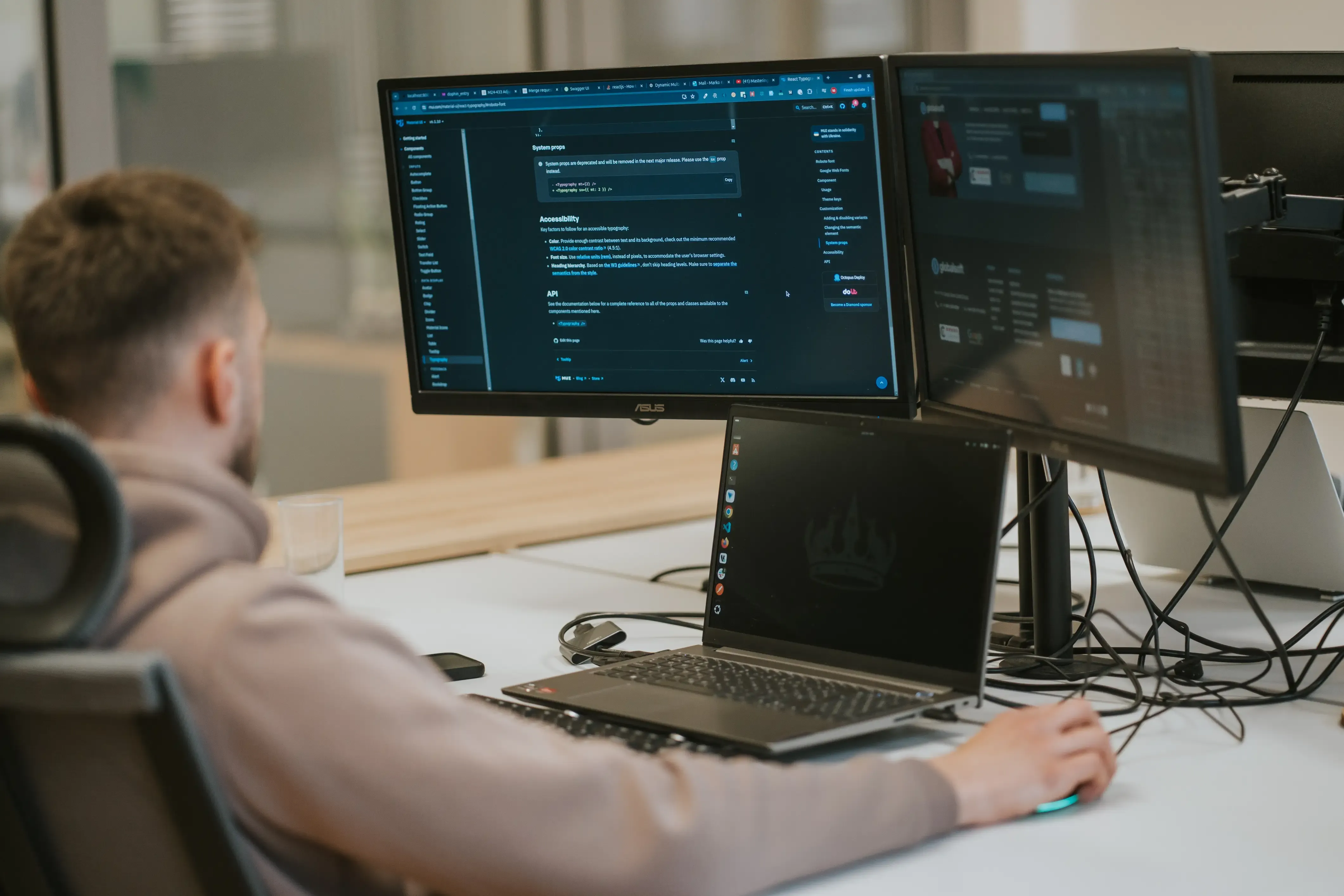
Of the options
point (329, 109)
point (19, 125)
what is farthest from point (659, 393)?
point (329, 109)

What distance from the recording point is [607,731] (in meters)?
1.18

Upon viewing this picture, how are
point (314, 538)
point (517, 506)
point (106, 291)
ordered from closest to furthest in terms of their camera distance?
point (106, 291)
point (314, 538)
point (517, 506)

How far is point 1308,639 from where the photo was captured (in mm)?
1492

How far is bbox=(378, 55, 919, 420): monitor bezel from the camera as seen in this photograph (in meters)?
1.47

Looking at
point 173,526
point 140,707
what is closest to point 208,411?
point 173,526

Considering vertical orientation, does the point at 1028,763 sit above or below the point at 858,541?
below

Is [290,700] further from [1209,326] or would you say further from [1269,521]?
[1269,521]

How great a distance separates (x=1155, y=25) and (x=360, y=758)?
10.9 feet

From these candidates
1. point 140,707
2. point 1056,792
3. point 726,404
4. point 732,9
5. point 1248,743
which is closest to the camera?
point 140,707

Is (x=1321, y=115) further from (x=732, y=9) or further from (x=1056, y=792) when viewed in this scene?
(x=732, y=9)

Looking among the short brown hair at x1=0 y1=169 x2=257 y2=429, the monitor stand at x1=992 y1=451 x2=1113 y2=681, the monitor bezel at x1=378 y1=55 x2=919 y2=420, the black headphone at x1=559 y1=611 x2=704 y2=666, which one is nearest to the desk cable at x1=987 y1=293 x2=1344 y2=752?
the monitor stand at x1=992 y1=451 x2=1113 y2=681

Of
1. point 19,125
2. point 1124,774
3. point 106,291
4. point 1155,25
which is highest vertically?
point 1155,25

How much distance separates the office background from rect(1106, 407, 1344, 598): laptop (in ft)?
5.41

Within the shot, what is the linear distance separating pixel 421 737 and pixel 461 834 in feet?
0.19
